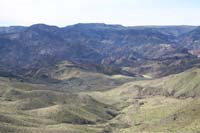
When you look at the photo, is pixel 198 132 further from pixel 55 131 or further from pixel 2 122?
pixel 2 122

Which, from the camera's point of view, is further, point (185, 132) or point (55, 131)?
point (55, 131)

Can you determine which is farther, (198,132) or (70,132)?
(70,132)

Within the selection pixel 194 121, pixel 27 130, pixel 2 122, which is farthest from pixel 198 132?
pixel 2 122

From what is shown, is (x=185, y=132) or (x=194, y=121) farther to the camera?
(x=194, y=121)

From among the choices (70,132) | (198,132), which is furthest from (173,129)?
(70,132)

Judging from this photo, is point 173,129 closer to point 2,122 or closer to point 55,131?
point 55,131

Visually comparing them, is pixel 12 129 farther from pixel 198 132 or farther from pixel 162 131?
pixel 198 132

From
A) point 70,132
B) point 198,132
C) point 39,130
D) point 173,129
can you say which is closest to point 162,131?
point 173,129

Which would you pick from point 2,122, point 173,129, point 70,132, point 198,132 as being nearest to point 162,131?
point 173,129
